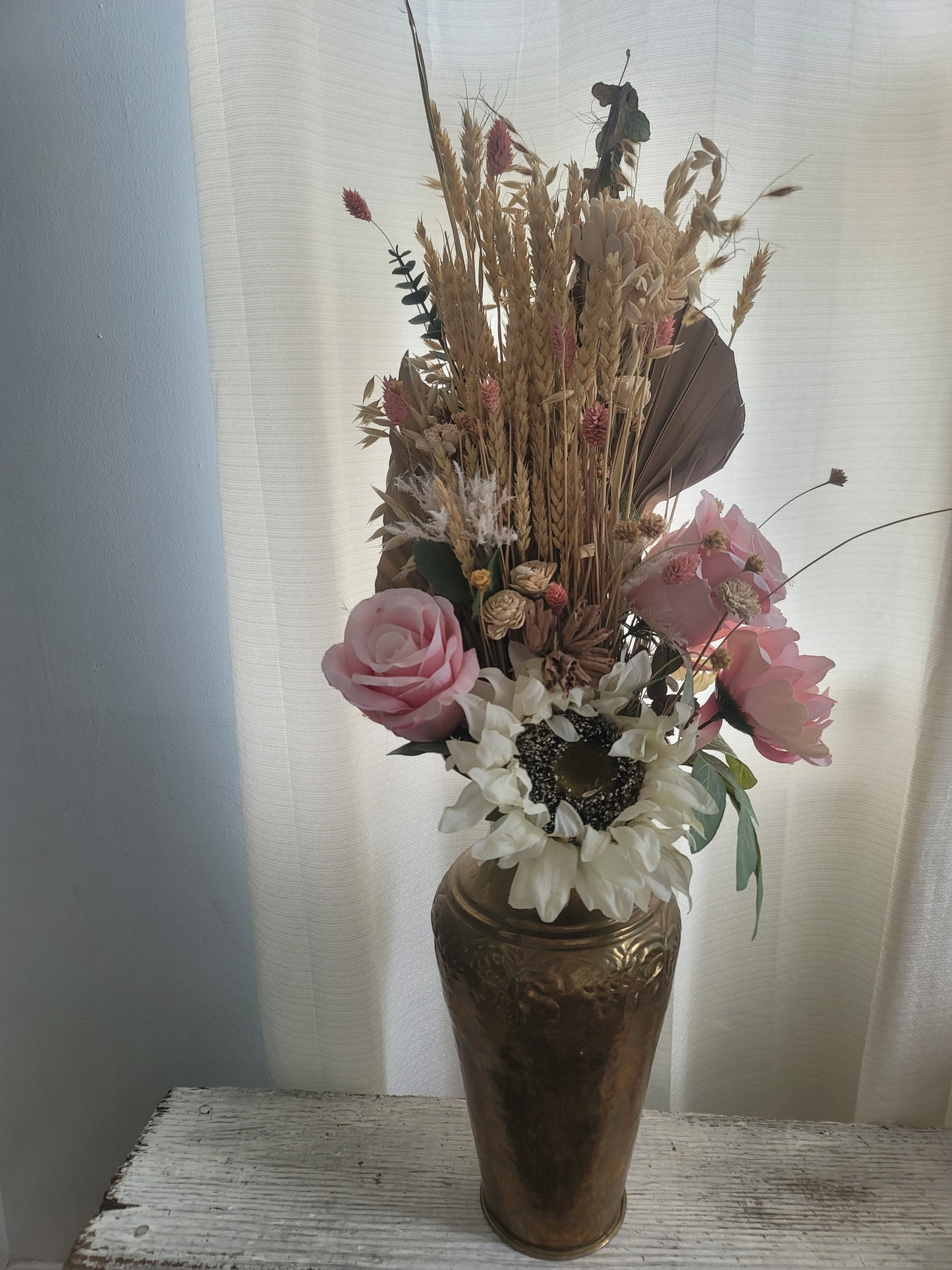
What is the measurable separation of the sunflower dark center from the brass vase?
10 cm

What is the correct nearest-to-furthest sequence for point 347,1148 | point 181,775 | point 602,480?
point 602,480, point 347,1148, point 181,775

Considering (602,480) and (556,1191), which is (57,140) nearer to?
(602,480)

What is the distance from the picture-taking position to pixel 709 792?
59cm

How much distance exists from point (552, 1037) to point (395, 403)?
46 cm

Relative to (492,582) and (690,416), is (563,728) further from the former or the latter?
(690,416)

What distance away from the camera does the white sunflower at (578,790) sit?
1.73 ft

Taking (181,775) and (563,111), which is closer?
(563,111)

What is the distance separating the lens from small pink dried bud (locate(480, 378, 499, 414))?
52 centimetres

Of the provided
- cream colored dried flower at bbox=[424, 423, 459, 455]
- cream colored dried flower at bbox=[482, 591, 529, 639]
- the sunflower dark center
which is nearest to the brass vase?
the sunflower dark center

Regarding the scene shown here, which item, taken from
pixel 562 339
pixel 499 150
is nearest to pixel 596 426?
pixel 562 339

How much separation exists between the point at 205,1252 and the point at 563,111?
3.34ft

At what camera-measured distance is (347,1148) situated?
0.79 meters

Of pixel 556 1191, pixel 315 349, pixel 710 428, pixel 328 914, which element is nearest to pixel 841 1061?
pixel 556 1191

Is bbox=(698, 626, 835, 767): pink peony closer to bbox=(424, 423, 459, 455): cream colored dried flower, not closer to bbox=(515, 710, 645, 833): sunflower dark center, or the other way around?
bbox=(515, 710, 645, 833): sunflower dark center
